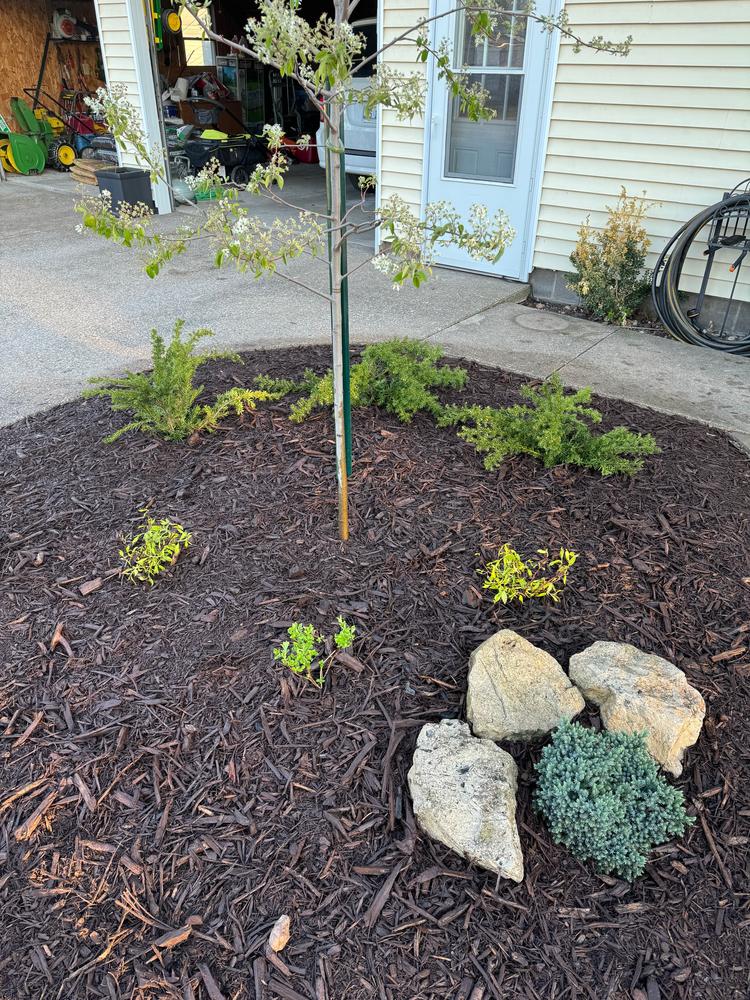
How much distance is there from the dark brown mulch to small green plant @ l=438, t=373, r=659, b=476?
0.09 m

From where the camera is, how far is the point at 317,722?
2002 mm

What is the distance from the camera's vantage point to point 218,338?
4.72 m

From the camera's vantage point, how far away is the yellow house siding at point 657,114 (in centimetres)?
433

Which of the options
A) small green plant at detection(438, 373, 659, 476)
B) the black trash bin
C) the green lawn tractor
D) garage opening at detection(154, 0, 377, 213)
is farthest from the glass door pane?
the green lawn tractor

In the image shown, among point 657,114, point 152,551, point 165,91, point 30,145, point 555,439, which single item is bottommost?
point 152,551

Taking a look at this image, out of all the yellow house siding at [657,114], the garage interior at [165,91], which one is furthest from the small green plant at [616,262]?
the garage interior at [165,91]

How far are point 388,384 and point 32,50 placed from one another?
12.7 m

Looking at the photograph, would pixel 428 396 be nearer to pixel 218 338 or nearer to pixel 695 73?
pixel 218 338

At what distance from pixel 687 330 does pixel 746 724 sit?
137 inches

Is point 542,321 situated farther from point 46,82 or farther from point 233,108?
point 46,82

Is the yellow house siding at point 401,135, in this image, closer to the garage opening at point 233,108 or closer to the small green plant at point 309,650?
the garage opening at point 233,108

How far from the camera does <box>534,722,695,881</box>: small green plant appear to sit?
1694 mm

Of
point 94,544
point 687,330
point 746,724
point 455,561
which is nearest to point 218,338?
point 94,544

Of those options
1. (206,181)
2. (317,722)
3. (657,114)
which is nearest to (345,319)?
(206,181)
